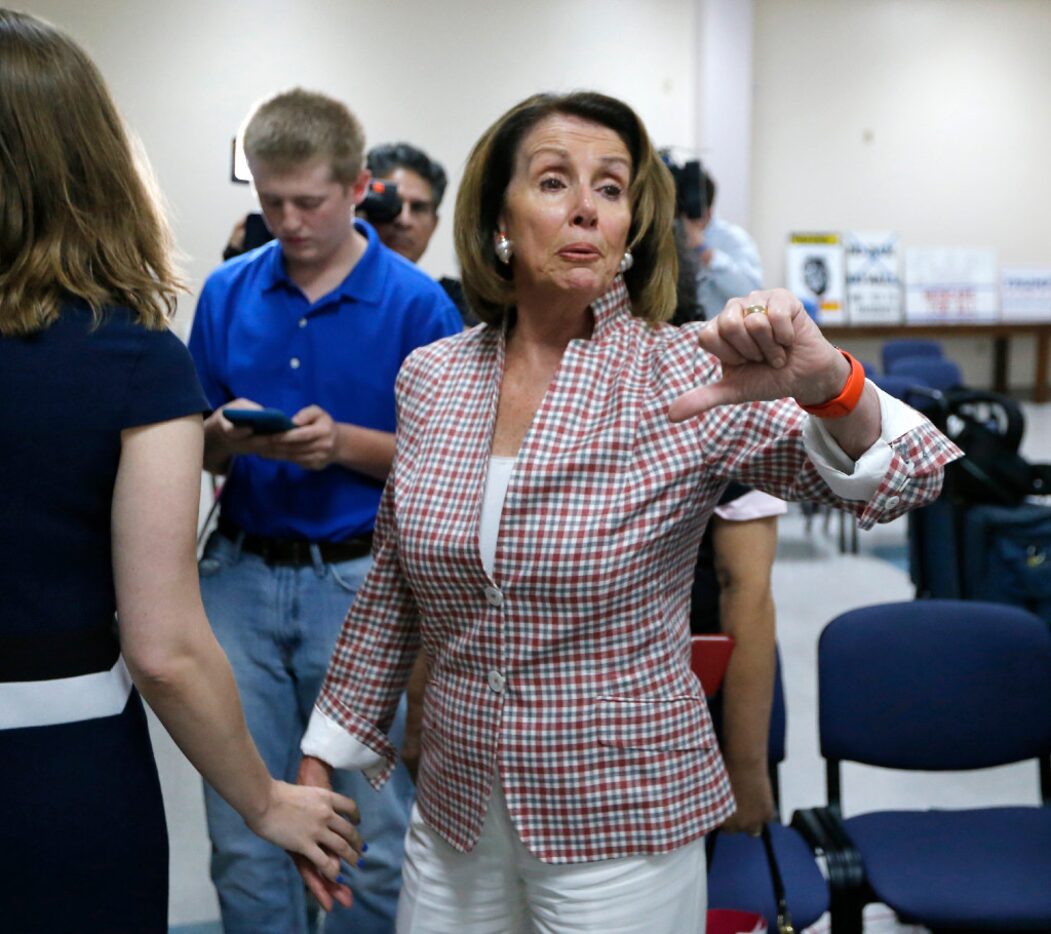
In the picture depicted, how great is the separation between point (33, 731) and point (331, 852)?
461mm

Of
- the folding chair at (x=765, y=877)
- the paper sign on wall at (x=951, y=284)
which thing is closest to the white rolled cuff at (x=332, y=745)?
the folding chair at (x=765, y=877)

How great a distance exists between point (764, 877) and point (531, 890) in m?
0.82

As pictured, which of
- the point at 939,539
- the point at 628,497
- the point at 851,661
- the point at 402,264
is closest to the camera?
the point at 628,497

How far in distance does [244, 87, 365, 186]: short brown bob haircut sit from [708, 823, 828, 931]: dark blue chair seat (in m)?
1.47

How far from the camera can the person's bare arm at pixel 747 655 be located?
6.04ft

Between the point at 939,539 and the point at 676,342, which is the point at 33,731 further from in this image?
the point at 939,539

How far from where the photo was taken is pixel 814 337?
1100mm

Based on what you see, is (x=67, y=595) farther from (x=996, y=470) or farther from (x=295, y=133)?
(x=996, y=470)

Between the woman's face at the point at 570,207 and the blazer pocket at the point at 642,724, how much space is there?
0.53 m

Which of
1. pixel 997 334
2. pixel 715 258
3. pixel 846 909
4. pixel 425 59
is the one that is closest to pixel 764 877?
pixel 846 909

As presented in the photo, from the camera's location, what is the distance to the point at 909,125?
1063 cm

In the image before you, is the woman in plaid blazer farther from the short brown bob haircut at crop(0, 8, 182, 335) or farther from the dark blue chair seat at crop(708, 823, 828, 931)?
the dark blue chair seat at crop(708, 823, 828, 931)

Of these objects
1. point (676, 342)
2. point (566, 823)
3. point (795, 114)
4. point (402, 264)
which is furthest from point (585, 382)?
point (795, 114)

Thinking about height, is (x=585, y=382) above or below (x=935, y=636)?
above
